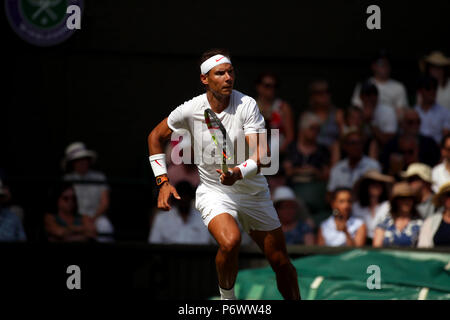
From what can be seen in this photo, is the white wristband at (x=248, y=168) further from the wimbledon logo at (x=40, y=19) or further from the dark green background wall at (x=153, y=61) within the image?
the wimbledon logo at (x=40, y=19)

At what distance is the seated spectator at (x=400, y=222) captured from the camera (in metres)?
8.49

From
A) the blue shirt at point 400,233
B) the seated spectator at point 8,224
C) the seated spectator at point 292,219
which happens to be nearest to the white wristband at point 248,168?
the seated spectator at point 292,219

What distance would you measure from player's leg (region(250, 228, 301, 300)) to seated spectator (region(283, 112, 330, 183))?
11.6ft

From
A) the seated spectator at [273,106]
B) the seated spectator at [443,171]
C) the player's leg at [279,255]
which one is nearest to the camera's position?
the player's leg at [279,255]

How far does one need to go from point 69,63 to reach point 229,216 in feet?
20.9

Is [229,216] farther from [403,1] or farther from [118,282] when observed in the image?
[403,1]

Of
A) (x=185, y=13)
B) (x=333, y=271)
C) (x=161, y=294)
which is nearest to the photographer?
(x=333, y=271)

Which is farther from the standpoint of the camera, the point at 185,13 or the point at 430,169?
the point at 185,13

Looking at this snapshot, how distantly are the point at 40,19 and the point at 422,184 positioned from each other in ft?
18.3

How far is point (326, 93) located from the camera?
33.6 feet

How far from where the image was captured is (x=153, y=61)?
452 inches

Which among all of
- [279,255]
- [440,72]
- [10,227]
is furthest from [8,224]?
[440,72]

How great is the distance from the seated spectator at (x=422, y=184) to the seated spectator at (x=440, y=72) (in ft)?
5.24

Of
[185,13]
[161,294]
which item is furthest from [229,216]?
[185,13]
